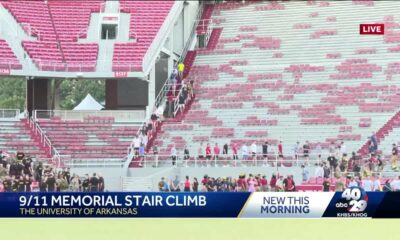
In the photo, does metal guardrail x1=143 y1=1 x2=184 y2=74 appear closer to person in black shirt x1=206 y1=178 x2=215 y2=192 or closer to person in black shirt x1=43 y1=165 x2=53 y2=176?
person in black shirt x1=43 y1=165 x2=53 y2=176

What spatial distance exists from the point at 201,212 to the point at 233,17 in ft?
77.9

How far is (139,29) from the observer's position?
50.9 meters

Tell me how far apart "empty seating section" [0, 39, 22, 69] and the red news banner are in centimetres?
1621

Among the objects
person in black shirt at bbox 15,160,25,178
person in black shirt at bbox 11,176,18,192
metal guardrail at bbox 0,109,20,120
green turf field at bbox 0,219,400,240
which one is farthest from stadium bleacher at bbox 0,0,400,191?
green turf field at bbox 0,219,400,240

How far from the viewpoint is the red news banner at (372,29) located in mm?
48441

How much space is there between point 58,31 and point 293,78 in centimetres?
1196

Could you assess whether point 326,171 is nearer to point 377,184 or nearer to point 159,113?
point 377,184

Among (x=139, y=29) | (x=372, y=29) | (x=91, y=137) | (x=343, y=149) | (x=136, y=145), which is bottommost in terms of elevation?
(x=343, y=149)

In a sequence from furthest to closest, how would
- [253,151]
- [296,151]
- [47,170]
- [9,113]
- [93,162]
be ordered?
[9,113] → [93,162] → [253,151] → [296,151] → [47,170]

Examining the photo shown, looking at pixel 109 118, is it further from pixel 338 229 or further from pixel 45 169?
pixel 338 229

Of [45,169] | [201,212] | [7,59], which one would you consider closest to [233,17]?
[7,59]

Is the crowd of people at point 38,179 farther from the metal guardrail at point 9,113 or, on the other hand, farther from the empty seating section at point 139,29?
the empty seating section at point 139,29

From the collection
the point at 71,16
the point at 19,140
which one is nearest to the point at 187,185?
the point at 19,140

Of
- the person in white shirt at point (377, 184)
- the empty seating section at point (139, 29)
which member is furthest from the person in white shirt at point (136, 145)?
the person in white shirt at point (377, 184)
